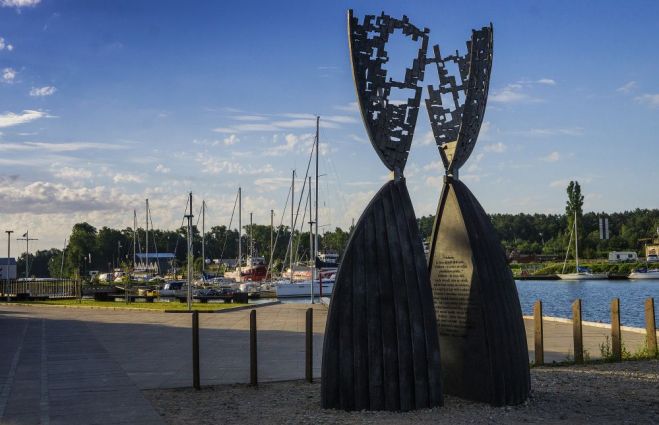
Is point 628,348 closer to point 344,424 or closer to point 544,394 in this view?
point 544,394

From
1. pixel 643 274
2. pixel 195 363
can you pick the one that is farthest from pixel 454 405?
pixel 643 274

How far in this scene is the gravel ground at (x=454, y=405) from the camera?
816 centimetres

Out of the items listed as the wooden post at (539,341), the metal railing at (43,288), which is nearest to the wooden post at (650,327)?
the wooden post at (539,341)

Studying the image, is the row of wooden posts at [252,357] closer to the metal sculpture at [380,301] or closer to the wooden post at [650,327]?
the metal sculpture at [380,301]

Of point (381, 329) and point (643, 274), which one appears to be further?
point (643, 274)

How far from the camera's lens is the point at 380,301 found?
8.59 metres

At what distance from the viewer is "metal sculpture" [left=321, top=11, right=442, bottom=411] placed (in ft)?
28.0

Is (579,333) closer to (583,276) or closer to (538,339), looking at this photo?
(538,339)

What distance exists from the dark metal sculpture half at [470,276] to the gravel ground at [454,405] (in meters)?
0.34

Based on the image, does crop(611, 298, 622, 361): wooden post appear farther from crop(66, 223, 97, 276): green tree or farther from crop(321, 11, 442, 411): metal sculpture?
crop(66, 223, 97, 276): green tree

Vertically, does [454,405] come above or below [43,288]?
above

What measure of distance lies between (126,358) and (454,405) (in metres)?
7.29

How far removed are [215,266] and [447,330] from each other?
13371 cm

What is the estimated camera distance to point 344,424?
7926 mm
